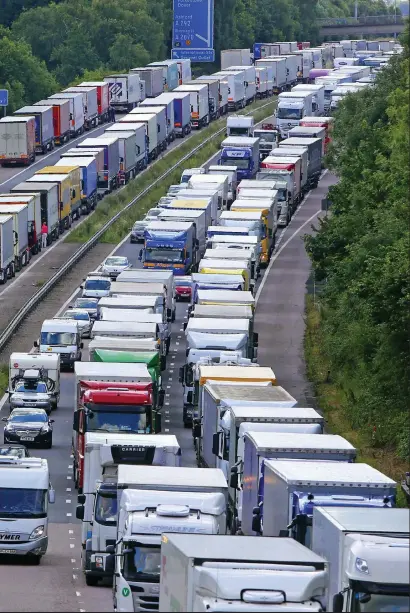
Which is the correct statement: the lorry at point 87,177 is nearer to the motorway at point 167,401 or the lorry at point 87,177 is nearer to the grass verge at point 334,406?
the motorway at point 167,401

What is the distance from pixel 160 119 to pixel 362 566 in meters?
103

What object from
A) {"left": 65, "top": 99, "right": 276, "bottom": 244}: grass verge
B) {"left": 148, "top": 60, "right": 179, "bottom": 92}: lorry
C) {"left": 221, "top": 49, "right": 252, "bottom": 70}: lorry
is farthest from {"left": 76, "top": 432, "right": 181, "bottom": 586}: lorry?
{"left": 221, "top": 49, "right": 252, "bottom": 70}: lorry

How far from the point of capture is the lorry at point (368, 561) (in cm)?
2220

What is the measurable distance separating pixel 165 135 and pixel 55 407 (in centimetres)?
6990

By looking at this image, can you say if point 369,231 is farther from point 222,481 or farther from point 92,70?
point 92,70

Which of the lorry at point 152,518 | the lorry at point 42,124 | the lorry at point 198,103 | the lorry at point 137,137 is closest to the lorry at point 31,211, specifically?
the lorry at point 137,137

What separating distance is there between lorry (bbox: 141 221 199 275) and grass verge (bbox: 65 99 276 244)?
Result: 15529 mm

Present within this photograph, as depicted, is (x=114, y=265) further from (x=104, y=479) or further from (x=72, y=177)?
(x=104, y=479)

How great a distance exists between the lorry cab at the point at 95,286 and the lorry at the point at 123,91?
6611 centimetres

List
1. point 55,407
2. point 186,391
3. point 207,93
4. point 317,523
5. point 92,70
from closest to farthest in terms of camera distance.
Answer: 1. point 317,523
2. point 186,391
3. point 55,407
4. point 207,93
5. point 92,70

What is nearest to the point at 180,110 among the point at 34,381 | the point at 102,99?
the point at 102,99

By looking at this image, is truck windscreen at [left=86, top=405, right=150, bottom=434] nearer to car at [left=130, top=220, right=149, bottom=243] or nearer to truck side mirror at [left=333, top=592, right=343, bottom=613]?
truck side mirror at [left=333, top=592, right=343, bottom=613]

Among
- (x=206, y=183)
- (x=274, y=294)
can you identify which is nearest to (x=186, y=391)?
(x=274, y=294)

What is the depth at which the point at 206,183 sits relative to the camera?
3875 inches
